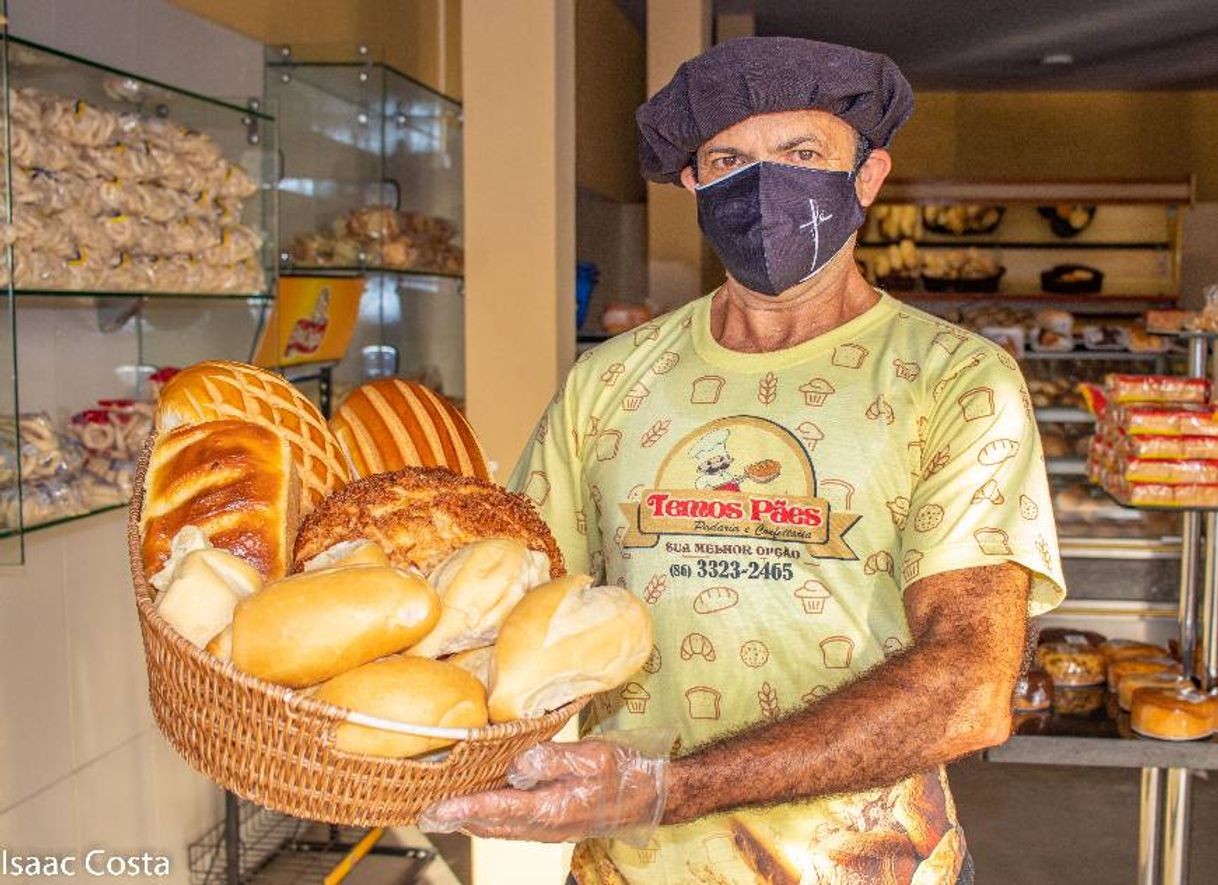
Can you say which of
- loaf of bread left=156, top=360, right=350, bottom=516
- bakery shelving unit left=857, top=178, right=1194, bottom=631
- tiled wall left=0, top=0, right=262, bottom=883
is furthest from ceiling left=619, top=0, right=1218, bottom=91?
loaf of bread left=156, top=360, right=350, bottom=516

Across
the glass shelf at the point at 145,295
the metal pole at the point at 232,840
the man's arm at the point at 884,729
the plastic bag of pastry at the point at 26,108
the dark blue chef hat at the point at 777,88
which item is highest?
the plastic bag of pastry at the point at 26,108

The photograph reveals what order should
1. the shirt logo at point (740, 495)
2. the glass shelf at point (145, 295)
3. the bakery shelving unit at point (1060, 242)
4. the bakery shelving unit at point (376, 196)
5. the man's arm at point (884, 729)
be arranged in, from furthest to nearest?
the bakery shelving unit at point (1060, 242) < the bakery shelving unit at point (376, 196) < the glass shelf at point (145, 295) < the shirt logo at point (740, 495) < the man's arm at point (884, 729)

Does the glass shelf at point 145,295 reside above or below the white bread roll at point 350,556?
above

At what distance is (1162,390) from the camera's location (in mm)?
3453

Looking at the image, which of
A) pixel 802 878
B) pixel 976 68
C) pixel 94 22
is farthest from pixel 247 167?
pixel 976 68

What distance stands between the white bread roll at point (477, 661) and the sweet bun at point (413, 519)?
3.3 inches

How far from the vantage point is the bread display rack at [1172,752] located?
9.70 feet

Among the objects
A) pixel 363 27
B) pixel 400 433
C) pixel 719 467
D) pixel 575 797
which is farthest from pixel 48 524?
pixel 363 27

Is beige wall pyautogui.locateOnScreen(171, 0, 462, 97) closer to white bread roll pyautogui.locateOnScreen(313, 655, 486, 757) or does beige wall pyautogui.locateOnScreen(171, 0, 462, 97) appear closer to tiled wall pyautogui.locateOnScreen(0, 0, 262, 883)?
tiled wall pyautogui.locateOnScreen(0, 0, 262, 883)

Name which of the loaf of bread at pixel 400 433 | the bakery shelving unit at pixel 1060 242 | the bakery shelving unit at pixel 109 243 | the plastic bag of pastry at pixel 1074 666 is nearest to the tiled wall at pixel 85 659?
the bakery shelving unit at pixel 109 243

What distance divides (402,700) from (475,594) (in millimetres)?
123

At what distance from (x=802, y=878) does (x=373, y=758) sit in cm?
70

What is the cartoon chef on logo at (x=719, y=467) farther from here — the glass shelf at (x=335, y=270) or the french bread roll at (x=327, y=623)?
the glass shelf at (x=335, y=270)

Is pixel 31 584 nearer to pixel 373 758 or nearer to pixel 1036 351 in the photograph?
pixel 373 758
